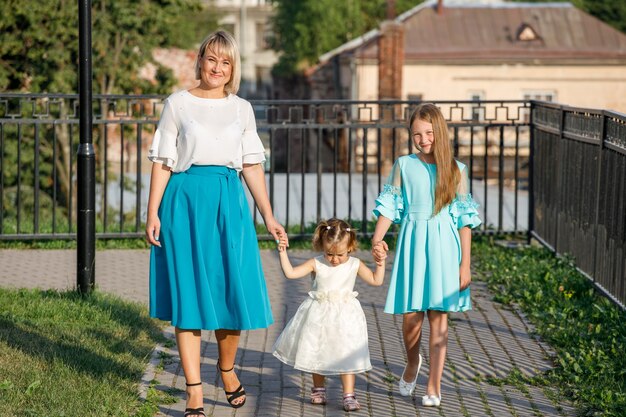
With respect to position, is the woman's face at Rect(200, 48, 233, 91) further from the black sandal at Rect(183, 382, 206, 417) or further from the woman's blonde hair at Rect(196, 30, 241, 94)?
the black sandal at Rect(183, 382, 206, 417)

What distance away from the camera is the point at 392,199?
6.95 metres

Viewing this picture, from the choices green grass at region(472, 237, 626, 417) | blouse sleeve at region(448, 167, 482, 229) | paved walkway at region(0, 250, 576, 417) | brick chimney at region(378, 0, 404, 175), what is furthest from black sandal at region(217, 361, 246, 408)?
brick chimney at region(378, 0, 404, 175)

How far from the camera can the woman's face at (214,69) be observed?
6.43m

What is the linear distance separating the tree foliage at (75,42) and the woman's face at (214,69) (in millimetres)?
17179

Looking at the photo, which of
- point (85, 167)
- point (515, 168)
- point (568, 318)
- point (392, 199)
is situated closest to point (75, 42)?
point (515, 168)

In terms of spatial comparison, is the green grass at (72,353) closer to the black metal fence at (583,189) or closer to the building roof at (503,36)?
the black metal fence at (583,189)

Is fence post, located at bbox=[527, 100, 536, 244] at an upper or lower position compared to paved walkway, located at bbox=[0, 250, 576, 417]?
upper

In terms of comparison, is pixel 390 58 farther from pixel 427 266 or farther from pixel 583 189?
pixel 427 266

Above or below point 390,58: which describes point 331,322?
below

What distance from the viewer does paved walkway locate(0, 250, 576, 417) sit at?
684 centimetres

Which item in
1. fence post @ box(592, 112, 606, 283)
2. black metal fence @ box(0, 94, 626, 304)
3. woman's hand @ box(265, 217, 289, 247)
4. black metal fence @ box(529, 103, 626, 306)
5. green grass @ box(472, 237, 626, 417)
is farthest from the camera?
fence post @ box(592, 112, 606, 283)

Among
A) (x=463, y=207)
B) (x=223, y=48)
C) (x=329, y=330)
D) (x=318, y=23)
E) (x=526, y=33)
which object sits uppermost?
(x=318, y=23)

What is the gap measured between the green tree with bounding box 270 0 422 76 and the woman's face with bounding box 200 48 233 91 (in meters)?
51.9

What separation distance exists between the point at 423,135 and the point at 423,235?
54 cm
